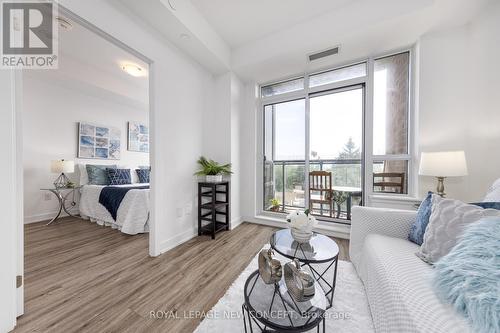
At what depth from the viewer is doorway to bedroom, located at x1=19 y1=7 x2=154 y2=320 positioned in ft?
6.40

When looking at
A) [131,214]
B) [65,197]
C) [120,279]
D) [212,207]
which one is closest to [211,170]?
[212,207]

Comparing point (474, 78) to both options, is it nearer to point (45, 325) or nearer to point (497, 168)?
point (497, 168)

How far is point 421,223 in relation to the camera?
130 centimetres

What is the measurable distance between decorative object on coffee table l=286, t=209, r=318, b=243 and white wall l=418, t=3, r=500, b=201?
1860 mm

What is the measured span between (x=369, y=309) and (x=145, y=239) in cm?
258

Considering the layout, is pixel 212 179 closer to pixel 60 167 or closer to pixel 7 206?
pixel 7 206

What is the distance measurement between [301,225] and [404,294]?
62 centimetres

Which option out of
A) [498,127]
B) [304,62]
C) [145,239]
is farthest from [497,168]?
[145,239]

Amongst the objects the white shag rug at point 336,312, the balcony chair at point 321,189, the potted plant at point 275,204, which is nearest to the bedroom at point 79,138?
the white shag rug at point 336,312

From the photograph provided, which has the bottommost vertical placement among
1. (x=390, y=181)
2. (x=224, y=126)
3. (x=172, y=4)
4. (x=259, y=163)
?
(x=390, y=181)

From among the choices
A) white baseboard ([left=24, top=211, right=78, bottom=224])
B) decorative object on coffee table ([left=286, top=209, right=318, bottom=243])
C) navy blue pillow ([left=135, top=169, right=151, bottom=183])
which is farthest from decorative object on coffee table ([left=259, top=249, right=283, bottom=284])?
white baseboard ([left=24, top=211, right=78, bottom=224])

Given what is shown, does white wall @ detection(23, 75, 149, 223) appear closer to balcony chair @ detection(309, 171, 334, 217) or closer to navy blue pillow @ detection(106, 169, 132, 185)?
navy blue pillow @ detection(106, 169, 132, 185)

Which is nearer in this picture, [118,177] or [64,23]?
[64,23]

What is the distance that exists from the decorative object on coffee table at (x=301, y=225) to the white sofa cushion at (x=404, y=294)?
44 centimetres
